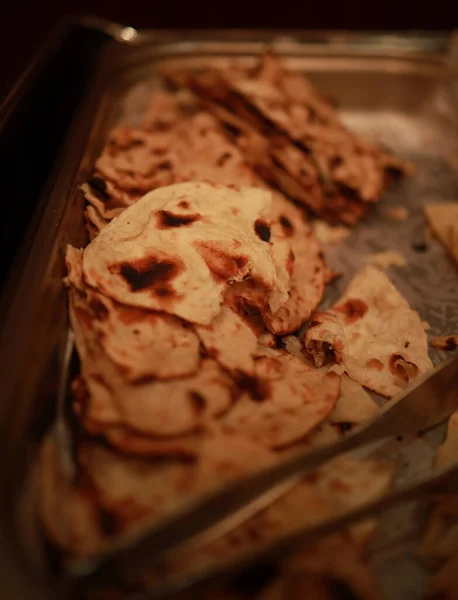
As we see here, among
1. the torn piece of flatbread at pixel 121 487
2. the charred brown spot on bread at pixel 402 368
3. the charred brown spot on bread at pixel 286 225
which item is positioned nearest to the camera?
the torn piece of flatbread at pixel 121 487

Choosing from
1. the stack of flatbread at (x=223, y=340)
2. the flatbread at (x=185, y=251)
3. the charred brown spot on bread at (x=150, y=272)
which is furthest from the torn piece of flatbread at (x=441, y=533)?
the charred brown spot on bread at (x=150, y=272)

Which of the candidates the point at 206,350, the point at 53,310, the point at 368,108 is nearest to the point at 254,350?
the point at 206,350

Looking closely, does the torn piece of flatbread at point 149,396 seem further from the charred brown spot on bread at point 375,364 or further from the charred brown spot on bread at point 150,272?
the charred brown spot on bread at point 375,364

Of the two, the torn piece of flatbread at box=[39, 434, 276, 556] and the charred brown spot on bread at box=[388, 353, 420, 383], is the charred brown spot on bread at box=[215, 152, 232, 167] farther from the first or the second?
the torn piece of flatbread at box=[39, 434, 276, 556]

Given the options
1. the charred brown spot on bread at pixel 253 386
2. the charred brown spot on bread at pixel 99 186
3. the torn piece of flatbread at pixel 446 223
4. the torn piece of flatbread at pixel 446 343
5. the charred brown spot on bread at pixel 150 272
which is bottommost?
the charred brown spot on bread at pixel 253 386

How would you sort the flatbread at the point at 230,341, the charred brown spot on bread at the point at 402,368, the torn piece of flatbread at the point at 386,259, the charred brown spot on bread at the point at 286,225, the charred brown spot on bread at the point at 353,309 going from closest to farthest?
the flatbread at the point at 230,341 < the charred brown spot on bread at the point at 402,368 < the charred brown spot on bread at the point at 353,309 < the charred brown spot on bread at the point at 286,225 < the torn piece of flatbread at the point at 386,259

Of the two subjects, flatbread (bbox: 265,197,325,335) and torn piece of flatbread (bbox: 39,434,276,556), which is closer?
torn piece of flatbread (bbox: 39,434,276,556)

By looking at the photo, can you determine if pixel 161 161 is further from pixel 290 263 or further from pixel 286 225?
pixel 290 263

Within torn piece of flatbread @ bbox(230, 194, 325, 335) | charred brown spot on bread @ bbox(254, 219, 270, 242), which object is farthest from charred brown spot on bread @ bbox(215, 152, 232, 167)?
charred brown spot on bread @ bbox(254, 219, 270, 242)
